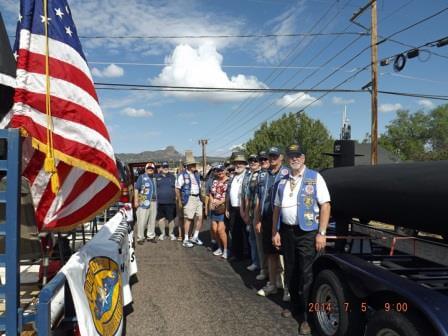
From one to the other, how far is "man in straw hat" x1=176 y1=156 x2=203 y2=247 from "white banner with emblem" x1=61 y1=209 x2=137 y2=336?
15.8 feet

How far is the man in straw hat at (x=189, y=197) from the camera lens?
8641 millimetres

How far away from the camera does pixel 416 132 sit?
68.2 meters

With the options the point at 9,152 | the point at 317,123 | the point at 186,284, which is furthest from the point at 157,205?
the point at 317,123

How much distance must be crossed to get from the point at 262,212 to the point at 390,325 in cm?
280

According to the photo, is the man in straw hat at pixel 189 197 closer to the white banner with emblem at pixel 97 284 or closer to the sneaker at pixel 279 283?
the sneaker at pixel 279 283

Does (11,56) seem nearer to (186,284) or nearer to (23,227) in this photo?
(23,227)

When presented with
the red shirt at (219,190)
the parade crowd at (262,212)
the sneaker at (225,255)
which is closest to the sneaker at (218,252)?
the parade crowd at (262,212)

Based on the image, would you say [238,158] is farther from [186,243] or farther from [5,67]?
[5,67]

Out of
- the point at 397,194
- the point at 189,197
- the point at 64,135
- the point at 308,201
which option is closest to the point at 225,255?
the point at 189,197

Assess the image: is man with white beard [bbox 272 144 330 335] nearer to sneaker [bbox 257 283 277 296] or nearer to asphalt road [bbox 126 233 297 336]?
asphalt road [bbox 126 233 297 336]

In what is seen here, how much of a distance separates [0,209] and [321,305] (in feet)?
9.71

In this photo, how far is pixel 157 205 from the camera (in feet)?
30.6

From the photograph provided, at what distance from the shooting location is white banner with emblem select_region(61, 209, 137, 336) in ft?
7.77

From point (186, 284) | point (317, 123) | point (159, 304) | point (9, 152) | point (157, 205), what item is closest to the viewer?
point (9, 152)
